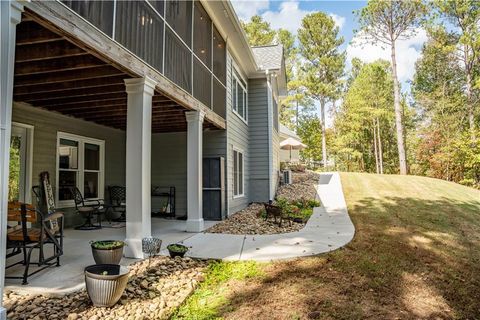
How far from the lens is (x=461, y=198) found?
37.6 ft

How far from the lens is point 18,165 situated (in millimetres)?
6184

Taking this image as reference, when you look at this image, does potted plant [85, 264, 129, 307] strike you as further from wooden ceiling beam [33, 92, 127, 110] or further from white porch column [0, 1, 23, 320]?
wooden ceiling beam [33, 92, 127, 110]

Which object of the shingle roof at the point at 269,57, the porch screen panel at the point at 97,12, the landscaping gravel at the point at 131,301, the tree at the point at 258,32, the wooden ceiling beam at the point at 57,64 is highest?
the tree at the point at 258,32

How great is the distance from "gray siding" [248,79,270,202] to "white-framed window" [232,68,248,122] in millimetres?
409

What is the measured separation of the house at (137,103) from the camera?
327 cm

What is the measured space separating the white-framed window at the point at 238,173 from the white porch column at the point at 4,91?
293 inches

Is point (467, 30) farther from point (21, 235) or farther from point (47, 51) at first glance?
point (21, 235)

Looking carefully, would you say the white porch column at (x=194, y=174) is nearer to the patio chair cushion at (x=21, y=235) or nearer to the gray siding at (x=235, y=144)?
the gray siding at (x=235, y=144)

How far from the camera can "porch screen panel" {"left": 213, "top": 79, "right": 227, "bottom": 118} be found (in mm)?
8030

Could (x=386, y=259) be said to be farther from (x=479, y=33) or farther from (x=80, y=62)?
(x=479, y=33)

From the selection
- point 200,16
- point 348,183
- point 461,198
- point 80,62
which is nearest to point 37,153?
point 80,62

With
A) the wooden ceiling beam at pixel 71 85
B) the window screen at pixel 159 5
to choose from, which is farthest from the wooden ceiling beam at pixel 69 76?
the window screen at pixel 159 5

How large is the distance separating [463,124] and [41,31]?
24.0 meters

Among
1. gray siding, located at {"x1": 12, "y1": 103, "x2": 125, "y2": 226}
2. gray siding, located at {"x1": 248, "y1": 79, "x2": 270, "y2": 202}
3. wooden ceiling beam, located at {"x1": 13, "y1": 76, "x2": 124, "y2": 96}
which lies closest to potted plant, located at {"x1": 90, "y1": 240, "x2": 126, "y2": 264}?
wooden ceiling beam, located at {"x1": 13, "y1": 76, "x2": 124, "y2": 96}
